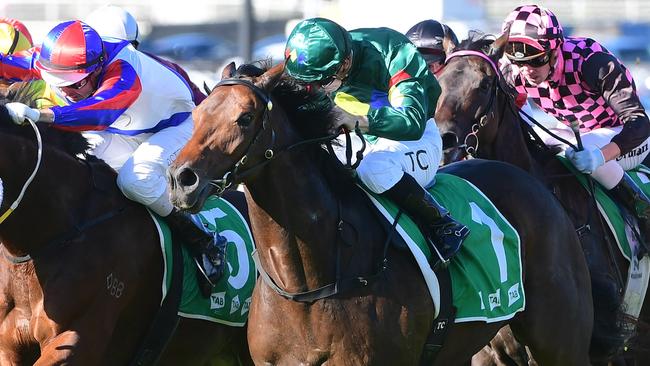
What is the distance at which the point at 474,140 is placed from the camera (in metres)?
6.61

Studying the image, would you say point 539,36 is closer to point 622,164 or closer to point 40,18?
point 622,164

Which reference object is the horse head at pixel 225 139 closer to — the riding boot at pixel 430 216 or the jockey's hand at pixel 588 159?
the riding boot at pixel 430 216

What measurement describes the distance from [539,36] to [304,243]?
104 inches

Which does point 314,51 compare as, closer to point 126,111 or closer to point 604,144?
point 126,111

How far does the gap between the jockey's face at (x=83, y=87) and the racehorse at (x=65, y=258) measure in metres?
0.20

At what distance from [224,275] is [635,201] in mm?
2596

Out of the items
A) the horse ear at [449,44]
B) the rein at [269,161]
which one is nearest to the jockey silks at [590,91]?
the horse ear at [449,44]

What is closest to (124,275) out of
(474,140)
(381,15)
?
(474,140)

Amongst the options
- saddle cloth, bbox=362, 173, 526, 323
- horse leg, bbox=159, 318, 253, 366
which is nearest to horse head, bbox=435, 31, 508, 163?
saddle cloth, bbox=362, 173, 526, 323

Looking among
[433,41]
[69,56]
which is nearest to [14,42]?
[69,56]

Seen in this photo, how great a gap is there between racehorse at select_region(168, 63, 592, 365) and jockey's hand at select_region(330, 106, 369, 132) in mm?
32

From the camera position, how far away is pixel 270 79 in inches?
181

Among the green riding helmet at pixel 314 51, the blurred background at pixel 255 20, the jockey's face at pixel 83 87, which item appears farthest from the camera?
the blurred background at pixel 255 20

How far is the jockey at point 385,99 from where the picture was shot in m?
4.73
